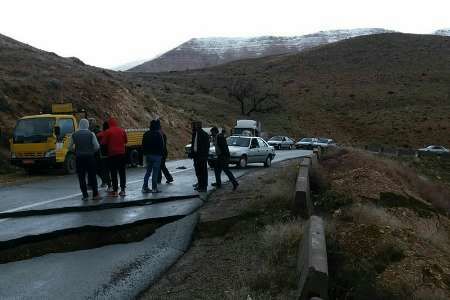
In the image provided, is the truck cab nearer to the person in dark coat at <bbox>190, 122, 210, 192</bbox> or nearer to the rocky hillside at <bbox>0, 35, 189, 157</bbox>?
the rocky hillside at <bbox>0, 35, 189, 157</bbox>

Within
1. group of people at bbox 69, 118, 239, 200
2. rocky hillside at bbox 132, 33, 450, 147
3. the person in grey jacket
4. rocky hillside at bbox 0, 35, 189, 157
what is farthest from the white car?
rocky hillside at bbox 132, 33, 450, 147

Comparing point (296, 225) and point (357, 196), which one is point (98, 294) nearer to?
point (296, 225)

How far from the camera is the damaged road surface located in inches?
269

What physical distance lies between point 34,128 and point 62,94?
12.1 m

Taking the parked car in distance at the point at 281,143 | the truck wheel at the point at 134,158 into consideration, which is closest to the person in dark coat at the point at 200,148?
the truck wheel at the point at 134,158

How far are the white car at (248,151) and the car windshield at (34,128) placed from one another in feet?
22.2

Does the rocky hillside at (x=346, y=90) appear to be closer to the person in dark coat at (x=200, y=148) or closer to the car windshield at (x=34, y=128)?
the car windshield at (x=34, y=128)

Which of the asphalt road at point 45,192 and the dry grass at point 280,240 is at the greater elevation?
Answer: the dry grass at point 280,240

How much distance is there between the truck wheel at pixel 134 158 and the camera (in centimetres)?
2352

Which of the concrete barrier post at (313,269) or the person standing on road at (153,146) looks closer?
the concrete barrier post at (313,269)

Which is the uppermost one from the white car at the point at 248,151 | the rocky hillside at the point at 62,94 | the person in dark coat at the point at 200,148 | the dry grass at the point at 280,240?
the rocky hillside at the point at 62,94

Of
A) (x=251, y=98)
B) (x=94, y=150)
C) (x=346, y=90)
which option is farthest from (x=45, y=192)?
(x=346, y=90)

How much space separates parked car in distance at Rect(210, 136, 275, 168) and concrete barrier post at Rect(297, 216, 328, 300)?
16599 millimetres

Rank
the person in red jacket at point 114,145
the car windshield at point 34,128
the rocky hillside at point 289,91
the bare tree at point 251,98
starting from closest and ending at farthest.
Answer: the person in red jacket at point 114,145
the car windshield at point 34,128
the rocky hillside at point 289,91
the bare tree at point 251,98
